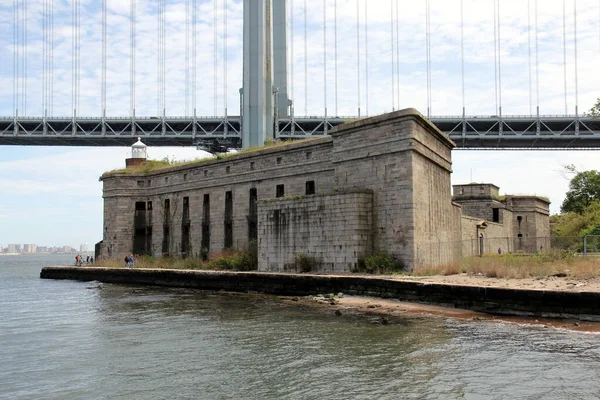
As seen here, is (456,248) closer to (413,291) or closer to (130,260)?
(413,291)

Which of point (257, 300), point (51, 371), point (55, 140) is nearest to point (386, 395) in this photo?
point (51, 371)

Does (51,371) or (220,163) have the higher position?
(220,163)

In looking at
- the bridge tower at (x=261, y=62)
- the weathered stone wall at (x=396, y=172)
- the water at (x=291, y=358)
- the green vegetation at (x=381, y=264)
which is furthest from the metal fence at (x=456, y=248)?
the bridge tower at (x=261, y=62)

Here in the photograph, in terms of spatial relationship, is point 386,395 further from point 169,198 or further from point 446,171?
point 169,198

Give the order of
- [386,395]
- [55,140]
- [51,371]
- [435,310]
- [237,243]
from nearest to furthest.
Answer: [386,395] < [51,371] < [435,310] < [237,243] < [55,140]

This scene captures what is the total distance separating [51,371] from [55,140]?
306 ft

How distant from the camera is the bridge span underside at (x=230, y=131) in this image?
86562 mm

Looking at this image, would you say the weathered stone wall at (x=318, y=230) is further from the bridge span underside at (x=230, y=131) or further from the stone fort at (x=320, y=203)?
the bridge span underside at (x=230, y=131)

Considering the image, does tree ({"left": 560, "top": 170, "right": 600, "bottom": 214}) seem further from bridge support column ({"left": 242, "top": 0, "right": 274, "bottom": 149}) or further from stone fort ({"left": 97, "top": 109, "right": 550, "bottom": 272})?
bridge support column ({"left": 242, "top": 0, "right": 274, "bottom": 149})

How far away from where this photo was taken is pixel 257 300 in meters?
24.2

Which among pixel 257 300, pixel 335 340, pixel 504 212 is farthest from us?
pixel 504 212

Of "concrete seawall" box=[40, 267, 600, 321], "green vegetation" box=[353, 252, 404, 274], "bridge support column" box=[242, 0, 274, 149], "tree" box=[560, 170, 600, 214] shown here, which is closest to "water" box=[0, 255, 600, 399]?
"concrete seawall" box=[40, 267, 600, 321]

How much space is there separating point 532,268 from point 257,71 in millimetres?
56244

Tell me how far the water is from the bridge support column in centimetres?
5581
